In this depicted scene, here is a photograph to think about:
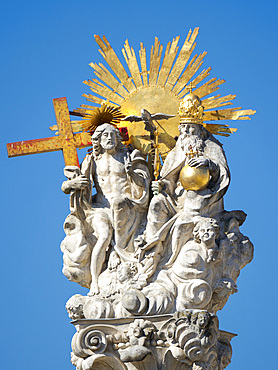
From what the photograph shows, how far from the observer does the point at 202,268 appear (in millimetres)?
14594

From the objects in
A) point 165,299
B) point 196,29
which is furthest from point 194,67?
point 165,299

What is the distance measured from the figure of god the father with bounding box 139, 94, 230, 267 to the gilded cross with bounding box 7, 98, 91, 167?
1359 mm

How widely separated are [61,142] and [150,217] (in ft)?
6.17

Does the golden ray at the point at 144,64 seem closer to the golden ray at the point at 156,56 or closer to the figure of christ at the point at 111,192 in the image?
the golden ray at the point at 156,56

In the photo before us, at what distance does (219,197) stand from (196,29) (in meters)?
2.34

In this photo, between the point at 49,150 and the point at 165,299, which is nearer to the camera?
the point at 165,299

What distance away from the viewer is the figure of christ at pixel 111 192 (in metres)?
15.2

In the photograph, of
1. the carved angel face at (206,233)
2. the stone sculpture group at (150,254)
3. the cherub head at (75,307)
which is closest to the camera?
the stone sculpture group at (150,254)

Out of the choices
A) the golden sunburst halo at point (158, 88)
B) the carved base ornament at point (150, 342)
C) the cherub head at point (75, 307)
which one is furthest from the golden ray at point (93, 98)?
the carved base ornament at point (150, 342)

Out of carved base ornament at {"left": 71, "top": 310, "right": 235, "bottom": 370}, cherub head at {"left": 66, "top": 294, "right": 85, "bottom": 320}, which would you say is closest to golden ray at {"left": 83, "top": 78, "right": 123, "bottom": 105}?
cherub head at {"left": 66, "top": 294, "right": 85, "bottom": 320}

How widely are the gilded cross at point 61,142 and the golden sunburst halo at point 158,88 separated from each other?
1.17 feet

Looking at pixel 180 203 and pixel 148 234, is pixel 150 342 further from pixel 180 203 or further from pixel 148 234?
pixel 180 203

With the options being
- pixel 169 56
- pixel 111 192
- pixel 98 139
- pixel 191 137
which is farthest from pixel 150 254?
pixel 169 56

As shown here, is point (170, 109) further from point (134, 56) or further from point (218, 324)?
Result: point (218, 324)
